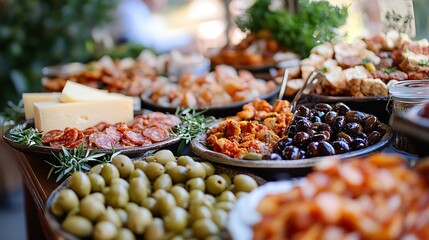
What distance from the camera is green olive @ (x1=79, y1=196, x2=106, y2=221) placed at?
1.19 metres

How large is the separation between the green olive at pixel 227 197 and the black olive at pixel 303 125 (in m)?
0.43

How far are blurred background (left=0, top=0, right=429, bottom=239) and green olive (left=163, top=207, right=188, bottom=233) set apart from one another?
1.85m

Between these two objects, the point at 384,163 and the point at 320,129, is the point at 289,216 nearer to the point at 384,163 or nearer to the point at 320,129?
the point at 384,163

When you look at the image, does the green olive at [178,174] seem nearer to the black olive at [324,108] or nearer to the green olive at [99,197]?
the green olive at [99,197]

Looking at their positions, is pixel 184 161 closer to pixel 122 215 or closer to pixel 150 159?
pixel 150 159

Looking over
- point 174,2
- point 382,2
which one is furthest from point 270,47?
point 174,2

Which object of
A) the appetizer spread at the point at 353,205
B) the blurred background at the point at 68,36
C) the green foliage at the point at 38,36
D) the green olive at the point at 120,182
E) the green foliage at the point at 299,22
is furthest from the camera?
the green foliage at the point at 38,36

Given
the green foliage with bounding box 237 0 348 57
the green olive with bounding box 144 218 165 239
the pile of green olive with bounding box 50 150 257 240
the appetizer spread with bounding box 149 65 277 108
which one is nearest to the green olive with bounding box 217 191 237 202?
the pile of green olive with bounding box 50 150 257 240

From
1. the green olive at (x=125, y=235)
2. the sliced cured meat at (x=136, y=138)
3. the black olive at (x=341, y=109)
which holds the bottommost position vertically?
the green olive at (x=125, y=235)

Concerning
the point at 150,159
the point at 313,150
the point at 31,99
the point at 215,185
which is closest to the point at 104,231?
the point at 215,185

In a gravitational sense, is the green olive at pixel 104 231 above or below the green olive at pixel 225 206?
above

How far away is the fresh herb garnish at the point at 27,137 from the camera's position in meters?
1.82

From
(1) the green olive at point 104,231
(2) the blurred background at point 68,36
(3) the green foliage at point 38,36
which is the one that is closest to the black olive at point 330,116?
(1) the green olive at point 104,231

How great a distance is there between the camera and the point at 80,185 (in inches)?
51.4
